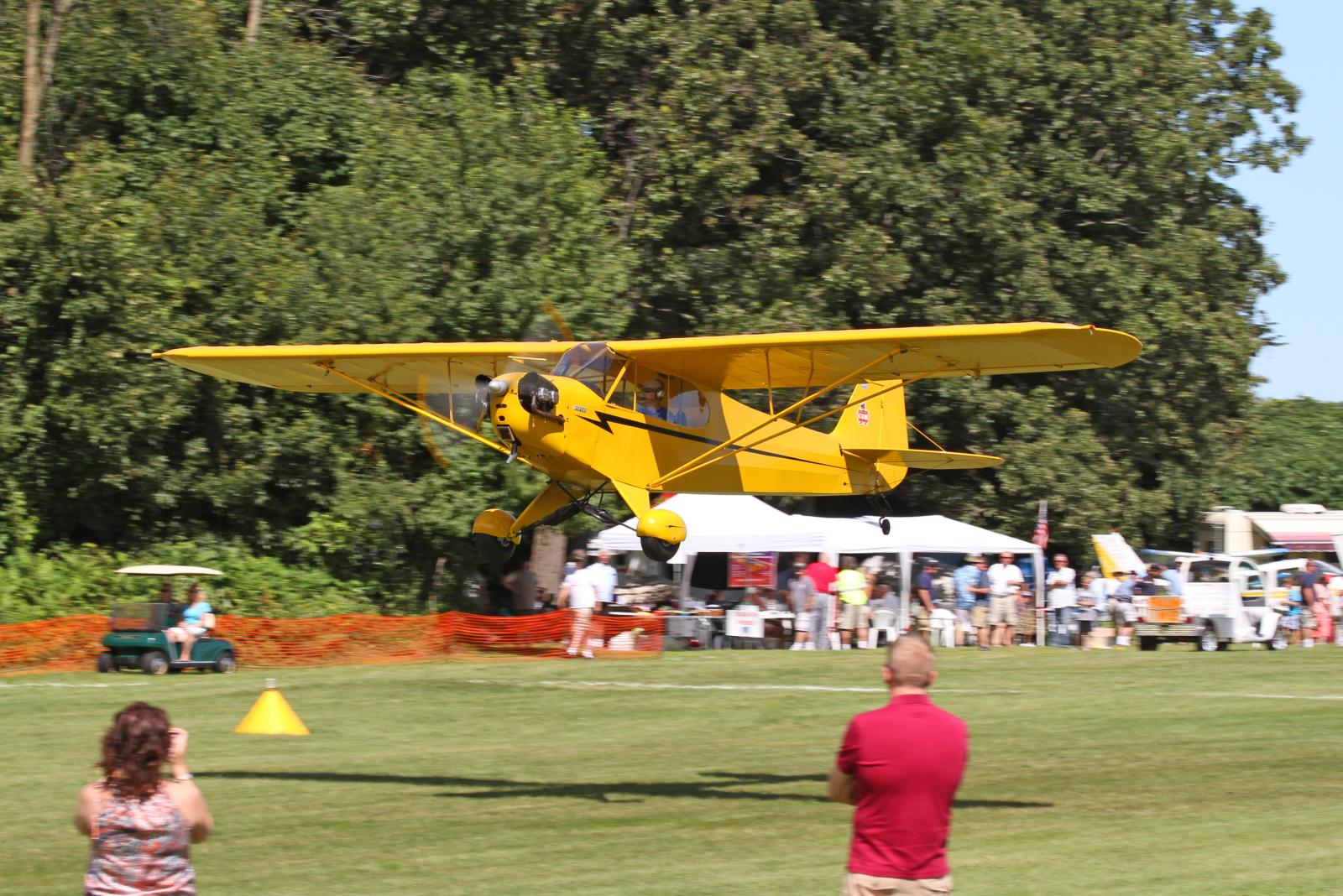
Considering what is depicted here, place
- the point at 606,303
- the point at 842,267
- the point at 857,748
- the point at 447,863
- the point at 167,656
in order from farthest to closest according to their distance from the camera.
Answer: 1. the point at 842,267
2. the point at 606,303
3. the point at 167,656
4. the point at 447,863
5. the point at 857,748

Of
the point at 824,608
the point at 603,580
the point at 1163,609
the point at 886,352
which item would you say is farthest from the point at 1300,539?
the point at 886,352

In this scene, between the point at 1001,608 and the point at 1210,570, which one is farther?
the point at 1210,570

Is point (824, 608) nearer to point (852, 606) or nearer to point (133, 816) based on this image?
point (852, 606)

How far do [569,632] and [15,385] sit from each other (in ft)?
29.9


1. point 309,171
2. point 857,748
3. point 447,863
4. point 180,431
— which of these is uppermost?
point 309,171

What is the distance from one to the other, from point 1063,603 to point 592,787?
15789 mm

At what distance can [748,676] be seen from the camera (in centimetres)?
1916

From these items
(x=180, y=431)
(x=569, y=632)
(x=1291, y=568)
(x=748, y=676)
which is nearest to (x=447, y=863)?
(x=748, y=676)

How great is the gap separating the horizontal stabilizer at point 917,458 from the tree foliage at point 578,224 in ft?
32.4

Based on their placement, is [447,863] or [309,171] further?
[309,171]

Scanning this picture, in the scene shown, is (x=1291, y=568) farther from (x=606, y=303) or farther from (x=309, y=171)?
(x=309, y=171)

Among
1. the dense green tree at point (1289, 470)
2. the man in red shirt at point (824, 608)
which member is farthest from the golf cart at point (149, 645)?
the dense green tree at point (1289, 470)

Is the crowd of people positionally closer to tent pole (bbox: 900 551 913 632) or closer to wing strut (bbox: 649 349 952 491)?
tent pole (bbox: 900 551 913 632)

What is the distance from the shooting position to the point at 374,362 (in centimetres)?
1529
